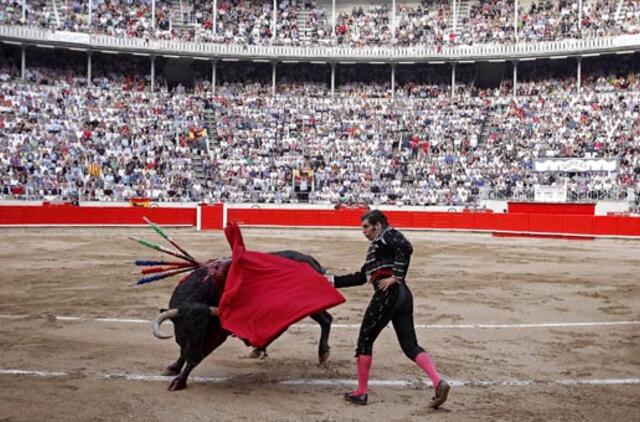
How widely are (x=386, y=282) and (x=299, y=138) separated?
29643 mm

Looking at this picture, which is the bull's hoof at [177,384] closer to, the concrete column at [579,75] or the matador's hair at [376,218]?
the matador's hair at [376,218]

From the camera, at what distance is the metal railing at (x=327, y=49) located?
35.1m

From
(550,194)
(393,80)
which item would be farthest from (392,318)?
(393,80)

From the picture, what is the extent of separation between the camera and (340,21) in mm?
42312

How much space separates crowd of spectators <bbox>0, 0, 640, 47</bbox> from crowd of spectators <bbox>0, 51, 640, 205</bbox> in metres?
1.90

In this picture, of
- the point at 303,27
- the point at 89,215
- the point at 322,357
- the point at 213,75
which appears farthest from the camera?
the point at 303,27

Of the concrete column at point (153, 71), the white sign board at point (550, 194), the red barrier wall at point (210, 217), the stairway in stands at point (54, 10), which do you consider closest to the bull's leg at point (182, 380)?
the red barrier wall at point (210, 217)

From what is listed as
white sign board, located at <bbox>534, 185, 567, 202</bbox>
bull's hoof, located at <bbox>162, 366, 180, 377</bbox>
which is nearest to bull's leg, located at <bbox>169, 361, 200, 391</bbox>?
bull's hoof, located at <bbox>162, 366, 180, 377</bbox>

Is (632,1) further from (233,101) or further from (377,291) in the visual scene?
(377,291)

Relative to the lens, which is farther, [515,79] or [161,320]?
[515,79]

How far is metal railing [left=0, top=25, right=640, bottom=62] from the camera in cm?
3506

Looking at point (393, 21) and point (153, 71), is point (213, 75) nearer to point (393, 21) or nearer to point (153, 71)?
point (153, 71)

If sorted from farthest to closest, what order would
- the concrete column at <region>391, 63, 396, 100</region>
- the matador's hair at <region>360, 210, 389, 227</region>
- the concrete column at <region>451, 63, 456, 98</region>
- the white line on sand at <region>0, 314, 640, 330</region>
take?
the concrete column at <region>391, 63, 396, 100</region>, the concrete column at <region>451, 63, 456, 98</region>, the white line on sand at <region>0, 314, 640, 330</region>, the matador's hair at <region>360, 210, 389, 227</region>

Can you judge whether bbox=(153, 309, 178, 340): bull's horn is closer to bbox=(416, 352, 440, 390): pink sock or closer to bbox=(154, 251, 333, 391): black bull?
bbox=(154, 251, 333, 391): black bull
